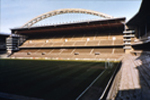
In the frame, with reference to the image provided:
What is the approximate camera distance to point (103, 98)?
30.9 ft

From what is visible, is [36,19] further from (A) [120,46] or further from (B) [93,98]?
(B) [93,98]

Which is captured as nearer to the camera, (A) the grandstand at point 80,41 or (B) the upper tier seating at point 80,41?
(A) the grandstand at point 80,41

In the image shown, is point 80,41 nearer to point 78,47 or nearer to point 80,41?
point 80,41

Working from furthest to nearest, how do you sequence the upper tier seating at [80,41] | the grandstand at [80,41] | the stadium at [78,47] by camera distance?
the upper tier seating at [80,41], the grandstand at [80,41], the stadium at [78,47]

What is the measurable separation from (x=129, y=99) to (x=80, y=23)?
46960 mm

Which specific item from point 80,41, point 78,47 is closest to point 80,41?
point 80,41

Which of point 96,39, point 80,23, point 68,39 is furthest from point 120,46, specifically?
point 68,39

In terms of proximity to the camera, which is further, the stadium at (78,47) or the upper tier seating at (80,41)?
the upper tier seating at (80,41)

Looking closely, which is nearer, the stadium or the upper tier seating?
the stadium

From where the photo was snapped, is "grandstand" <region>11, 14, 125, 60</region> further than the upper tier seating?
No

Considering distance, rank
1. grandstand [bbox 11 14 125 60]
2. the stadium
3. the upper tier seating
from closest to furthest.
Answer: the stadium, grandstand [bbox 11 14 125 60], the upper tier seating

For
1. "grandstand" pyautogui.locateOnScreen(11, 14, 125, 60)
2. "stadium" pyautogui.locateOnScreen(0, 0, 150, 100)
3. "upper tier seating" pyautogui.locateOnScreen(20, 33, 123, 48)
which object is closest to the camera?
"stadium" pyautogui.locateOnScreen(0, 0, 150, 100)

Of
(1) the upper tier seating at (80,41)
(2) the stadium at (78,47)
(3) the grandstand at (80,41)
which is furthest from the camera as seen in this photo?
(1) the upper tier seating at (80,41)

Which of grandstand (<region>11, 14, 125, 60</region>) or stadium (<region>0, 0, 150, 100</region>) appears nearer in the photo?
stadium (<region>0, 0, 150, 100</region>)
